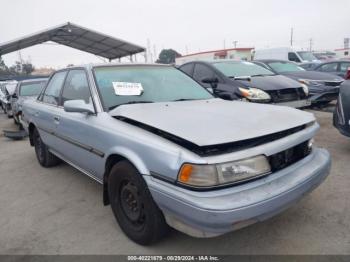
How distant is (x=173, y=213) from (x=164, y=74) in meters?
1.96

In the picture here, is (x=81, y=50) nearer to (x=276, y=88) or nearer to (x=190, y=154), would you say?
(x=276, y=88)

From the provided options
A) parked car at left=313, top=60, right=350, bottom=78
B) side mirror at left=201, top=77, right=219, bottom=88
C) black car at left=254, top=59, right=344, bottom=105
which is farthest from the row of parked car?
parked car at left=313, top=60, right=350, bottom=78

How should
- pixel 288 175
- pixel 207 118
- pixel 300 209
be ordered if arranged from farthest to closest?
1. pixel 300 209
2. pixel 207 118
3. pixel 288 175

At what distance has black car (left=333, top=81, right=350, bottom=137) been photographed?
4.00 metres

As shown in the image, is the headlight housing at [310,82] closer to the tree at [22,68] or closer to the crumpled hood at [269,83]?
the crumpled hood at [269,83]

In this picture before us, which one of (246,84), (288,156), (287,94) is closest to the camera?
(288,156)

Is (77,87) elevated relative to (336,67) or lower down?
elevated

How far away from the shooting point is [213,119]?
2406mm

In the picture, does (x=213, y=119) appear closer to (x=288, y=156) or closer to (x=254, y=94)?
(x=288, y=156)

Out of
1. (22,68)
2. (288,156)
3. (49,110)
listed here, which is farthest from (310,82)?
(22,68)

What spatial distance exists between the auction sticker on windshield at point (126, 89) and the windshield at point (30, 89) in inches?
262

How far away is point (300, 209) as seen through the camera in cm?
295

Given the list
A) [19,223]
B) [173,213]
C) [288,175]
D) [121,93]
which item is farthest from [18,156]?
[288,175]

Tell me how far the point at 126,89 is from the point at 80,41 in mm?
15046
